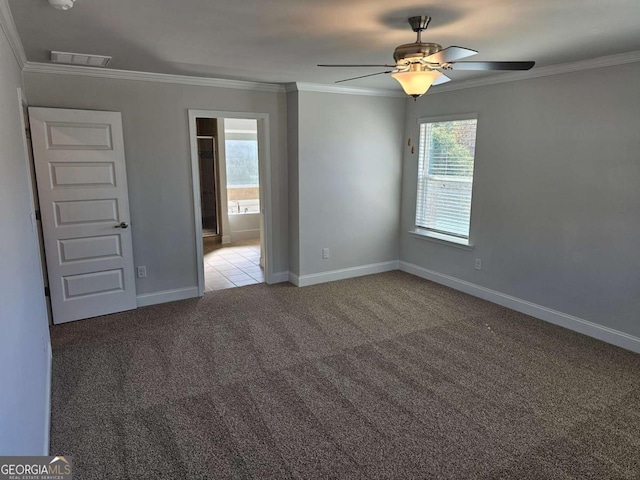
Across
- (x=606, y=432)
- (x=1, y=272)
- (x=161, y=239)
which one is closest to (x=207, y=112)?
(x=161, y=239)

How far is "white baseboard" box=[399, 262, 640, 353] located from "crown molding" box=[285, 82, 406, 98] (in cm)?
231

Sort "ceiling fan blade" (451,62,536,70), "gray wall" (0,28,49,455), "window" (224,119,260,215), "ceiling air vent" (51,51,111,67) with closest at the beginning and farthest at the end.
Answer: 1. "gray wall" (0,28,49,455)
2. "ceiling fan blade" (451,62,536,70)
3. "ceiling air vent" (51,51,111,67)
4. "window" (224,119,260,215)

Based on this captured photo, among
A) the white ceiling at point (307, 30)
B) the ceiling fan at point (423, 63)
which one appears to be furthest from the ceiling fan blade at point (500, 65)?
the white ceiling at point (307, 30)

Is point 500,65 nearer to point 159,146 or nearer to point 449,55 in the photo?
point 449,55

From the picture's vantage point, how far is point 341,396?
111 inches

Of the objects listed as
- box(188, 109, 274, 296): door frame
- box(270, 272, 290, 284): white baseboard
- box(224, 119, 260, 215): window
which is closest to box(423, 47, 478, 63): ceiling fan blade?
box(188, 109, 274, 296): door frame

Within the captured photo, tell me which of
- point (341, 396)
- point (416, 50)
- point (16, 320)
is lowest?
point (341, 396)

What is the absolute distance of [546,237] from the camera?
13.1ft

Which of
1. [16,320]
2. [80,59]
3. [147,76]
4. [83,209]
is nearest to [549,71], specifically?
[147,76]

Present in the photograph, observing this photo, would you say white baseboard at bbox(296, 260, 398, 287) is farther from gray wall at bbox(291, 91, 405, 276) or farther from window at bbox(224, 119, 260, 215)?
window at bbox(224, 119, 260, 215)

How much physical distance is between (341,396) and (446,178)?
3.18 m

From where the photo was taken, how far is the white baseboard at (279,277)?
5242 mm

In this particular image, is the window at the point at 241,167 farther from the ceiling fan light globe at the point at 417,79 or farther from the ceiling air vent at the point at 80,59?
the ceiling fan light globe at the point at 417,79

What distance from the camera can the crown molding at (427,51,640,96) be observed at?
3.28 m
